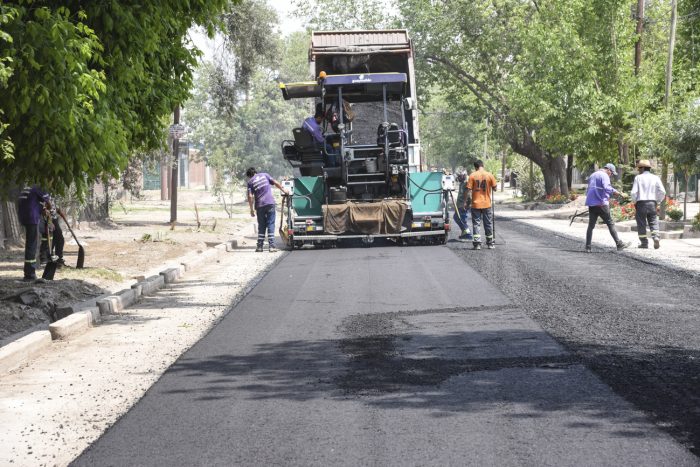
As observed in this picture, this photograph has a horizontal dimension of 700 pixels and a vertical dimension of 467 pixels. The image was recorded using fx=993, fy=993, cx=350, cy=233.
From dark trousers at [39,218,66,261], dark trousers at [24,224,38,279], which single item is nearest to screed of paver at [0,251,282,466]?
dark trousers at [24,224,38,279]

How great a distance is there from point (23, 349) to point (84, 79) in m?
2.43

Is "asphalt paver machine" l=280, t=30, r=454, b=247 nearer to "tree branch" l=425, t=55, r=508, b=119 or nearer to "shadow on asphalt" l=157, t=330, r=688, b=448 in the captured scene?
"shadow on asphalt" l=157, t=330, r=688, b=448

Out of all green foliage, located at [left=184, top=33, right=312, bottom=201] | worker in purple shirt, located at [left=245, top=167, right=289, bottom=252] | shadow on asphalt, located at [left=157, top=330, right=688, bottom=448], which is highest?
green foliage, located at [left=184, top=33, right=312, bottom=201]

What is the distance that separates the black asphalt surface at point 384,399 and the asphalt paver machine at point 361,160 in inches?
364

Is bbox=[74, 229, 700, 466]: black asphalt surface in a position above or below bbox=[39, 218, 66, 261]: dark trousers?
below

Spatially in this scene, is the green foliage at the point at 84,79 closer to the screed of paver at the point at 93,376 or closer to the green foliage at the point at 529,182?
the screed of paver at the point at 93,376

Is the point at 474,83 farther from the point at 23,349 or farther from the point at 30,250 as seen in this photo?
the point at 23,349

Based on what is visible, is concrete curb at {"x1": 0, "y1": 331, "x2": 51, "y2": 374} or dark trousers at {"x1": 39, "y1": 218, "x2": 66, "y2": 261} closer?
concrete curb at {"x1": 0, "y1": 331, "x2": 51, "y2": 374}

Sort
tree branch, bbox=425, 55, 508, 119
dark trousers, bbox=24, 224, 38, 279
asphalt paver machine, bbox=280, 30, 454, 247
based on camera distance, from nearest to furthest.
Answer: dark trousers, bbox=24, 224, 38, 279 → asphalt paver machine, bbox=280, 30, 454, 247 → tree branch, bbox=425, 55, 508, 119

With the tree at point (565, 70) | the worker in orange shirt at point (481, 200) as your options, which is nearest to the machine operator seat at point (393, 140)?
the worker in orange shirt at point (481, 200)

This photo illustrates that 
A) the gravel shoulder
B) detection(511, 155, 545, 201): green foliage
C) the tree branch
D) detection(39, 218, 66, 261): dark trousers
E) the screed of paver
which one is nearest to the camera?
the screed of paver

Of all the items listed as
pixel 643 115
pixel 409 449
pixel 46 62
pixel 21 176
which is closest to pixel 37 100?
pixel 46 62

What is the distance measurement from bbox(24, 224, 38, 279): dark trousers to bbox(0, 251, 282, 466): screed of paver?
186cm

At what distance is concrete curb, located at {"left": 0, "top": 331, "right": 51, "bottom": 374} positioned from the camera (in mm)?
8250
